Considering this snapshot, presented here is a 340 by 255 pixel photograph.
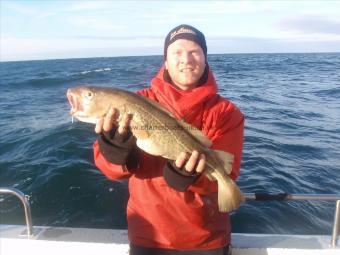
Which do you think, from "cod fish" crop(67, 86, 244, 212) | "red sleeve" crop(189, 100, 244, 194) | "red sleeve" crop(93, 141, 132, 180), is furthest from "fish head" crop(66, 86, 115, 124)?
"red sleeve" crop(189, 100, 244, 194)

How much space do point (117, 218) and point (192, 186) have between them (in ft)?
16.7

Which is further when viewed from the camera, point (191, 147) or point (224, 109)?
point (224, 109)

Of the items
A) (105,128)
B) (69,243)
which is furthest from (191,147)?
(69,243)

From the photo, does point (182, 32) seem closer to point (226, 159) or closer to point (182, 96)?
point (182, 96)

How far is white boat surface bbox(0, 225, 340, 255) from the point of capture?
4.16m

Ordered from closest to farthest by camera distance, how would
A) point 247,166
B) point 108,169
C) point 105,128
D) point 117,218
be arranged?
point 105,128
point 108,169
point 117,218
point 247,166

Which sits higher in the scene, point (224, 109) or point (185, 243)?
point (224, 109)

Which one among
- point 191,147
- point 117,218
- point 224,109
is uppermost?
point 224,109

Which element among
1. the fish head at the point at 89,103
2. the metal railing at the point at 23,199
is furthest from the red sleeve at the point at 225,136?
the metal railing at the point at 23,199

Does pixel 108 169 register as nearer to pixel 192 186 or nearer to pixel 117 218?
pixel 192 186

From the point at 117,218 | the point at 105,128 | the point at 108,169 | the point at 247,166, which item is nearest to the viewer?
the point at 105,128

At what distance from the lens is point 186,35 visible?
3.88m

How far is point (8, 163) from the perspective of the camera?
38.5 feet

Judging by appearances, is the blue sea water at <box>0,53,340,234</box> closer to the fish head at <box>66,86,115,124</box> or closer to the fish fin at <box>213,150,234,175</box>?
the fish fin at <box>213,150,234,175</box>
